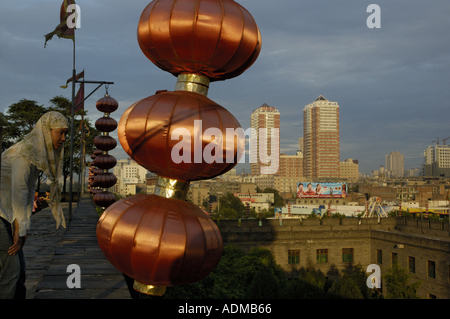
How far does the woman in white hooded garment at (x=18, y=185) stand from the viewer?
2.69 metres

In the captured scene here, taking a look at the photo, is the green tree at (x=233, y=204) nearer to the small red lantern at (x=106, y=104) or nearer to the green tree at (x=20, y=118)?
the green tree at (x=20, y=118)

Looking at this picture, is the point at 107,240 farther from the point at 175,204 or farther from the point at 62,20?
the point at 62,20

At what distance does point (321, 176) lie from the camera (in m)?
139

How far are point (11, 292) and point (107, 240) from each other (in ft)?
4.23

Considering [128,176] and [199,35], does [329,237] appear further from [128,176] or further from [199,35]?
[128,176]

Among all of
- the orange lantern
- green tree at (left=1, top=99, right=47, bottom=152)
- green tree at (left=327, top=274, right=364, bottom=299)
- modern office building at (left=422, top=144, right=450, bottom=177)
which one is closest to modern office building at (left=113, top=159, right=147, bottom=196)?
green tree at (left=1, top=99, right=47, bottom=152)

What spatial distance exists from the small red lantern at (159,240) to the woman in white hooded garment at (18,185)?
961 mm

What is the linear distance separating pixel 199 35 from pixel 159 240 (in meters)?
1.25

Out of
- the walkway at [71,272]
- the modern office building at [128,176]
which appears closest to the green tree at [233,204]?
the modern office building at [128,176]

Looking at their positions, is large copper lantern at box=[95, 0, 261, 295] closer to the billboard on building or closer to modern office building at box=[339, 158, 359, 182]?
the billboard on building
